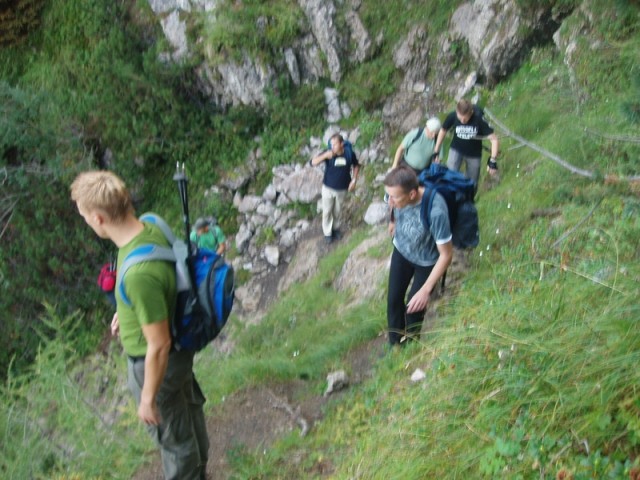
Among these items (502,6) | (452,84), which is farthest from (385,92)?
(502,6)

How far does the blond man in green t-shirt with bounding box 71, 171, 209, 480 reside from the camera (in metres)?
2.63

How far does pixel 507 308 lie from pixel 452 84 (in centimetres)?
833

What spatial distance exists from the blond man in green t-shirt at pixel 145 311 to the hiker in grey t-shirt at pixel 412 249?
1557 mm

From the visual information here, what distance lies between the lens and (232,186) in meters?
11.9

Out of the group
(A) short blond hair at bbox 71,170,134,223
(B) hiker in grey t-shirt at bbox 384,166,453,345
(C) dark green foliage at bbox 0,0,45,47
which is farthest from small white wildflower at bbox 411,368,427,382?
(C) dark green foliage at bbox 0,0,45,47

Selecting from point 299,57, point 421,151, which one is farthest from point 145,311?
point 299,57

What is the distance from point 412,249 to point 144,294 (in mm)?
2049

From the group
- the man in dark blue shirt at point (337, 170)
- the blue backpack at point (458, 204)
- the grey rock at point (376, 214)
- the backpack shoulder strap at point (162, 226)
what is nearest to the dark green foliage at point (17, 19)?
the man in dark blue shirt at point (337, 170)

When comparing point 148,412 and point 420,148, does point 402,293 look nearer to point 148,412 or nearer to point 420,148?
point 148,412

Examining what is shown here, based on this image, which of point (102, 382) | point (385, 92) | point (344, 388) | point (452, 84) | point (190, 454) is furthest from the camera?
point (385, 92)

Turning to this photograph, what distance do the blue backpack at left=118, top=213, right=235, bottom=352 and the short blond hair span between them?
272mm

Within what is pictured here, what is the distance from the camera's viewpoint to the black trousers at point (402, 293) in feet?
13.4

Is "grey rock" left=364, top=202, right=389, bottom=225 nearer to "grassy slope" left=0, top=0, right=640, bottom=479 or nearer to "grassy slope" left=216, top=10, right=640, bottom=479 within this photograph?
"grassy slope" left=0, top=0, right=640, bottom=479

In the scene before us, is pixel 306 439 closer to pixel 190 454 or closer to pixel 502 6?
pixel 190 454
